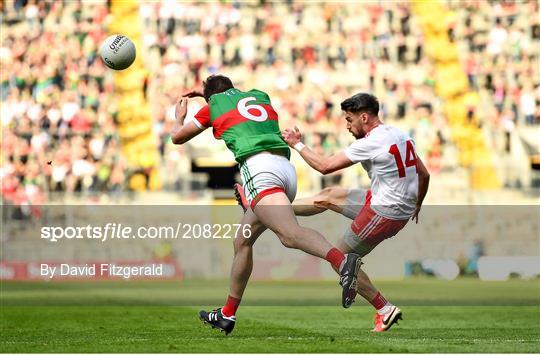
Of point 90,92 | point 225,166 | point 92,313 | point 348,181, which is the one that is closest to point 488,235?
point 348,181

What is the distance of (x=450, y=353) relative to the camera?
8.70m

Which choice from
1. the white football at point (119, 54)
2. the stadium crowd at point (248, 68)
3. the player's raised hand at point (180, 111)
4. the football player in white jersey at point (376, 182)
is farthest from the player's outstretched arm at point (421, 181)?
the stadium crowd at point (248, 68)

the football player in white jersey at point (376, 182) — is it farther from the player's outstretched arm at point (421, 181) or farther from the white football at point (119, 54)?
Answer: the white football at point (119, 54)

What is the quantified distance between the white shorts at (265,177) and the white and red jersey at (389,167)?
1.86ft

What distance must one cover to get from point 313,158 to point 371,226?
1.05 m

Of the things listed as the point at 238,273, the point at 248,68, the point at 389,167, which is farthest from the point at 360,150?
the point at 248,68

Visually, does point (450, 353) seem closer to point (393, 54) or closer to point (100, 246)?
point (100, 246)

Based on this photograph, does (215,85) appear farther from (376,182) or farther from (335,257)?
(335,257)

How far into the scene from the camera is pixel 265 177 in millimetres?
9961

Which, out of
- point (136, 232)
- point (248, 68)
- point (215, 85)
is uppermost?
point (215, 85)

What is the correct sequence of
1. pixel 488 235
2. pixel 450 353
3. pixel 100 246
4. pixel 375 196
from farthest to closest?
1. pixel 488 235
2. pixel 100 246
3. pixel 375 196
4. pixel 450 353

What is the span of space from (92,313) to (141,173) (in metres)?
15.5

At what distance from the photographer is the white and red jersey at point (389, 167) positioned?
1040 centimetres

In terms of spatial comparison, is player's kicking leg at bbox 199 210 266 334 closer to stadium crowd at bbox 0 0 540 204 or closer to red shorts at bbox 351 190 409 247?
red shorts at bbox 351 190 409 247
